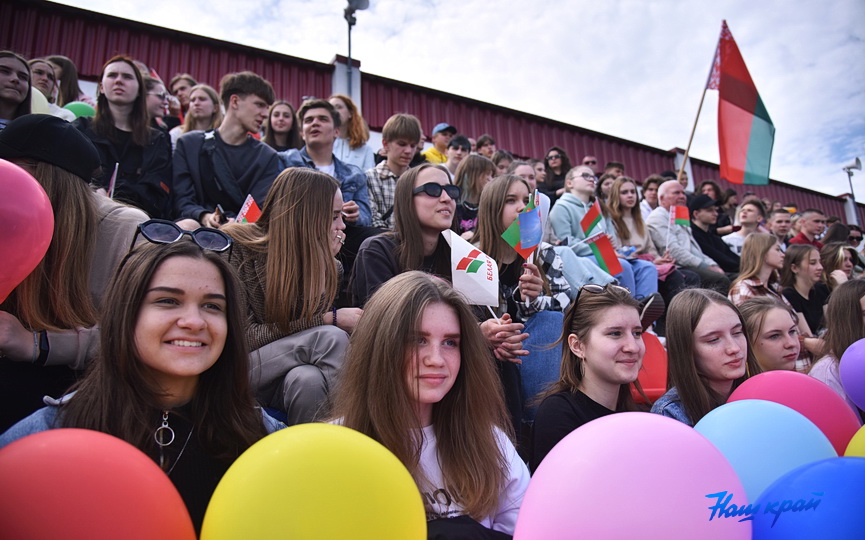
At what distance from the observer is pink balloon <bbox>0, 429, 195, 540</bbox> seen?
92 cm

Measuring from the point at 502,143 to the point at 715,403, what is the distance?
11315 mm

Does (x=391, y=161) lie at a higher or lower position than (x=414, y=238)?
higher

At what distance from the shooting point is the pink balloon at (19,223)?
4.34ft

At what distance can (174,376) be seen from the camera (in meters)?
1.63

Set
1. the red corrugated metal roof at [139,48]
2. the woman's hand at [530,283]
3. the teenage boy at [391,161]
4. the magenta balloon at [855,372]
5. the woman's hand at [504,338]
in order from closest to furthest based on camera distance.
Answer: the magenta balloon at [855,372] → the woman's hand at [504,338] → the woman's hand at [530,283] → the teenage boy at [391,161] → the red corrugated metal roof at [139,48]

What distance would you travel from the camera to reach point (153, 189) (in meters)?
3.65

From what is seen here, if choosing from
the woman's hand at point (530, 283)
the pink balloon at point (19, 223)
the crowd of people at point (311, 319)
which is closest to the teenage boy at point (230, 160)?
the crowd of people at point (311, 319)

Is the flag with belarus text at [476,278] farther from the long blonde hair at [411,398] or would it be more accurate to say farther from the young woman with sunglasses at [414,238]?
the long blonde hair at [411,398]

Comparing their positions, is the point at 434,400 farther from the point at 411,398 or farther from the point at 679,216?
the point at 679,216

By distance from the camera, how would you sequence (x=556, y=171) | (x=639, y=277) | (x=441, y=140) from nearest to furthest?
(x=639, y=277) → (x=441, y=140) → (x=556, y=171)

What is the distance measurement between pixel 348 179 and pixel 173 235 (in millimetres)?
2667

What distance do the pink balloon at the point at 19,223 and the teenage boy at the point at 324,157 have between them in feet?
9.21

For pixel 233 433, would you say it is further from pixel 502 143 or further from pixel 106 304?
pixel 502 143

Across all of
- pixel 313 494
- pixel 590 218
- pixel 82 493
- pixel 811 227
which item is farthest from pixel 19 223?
pixel 811 227
